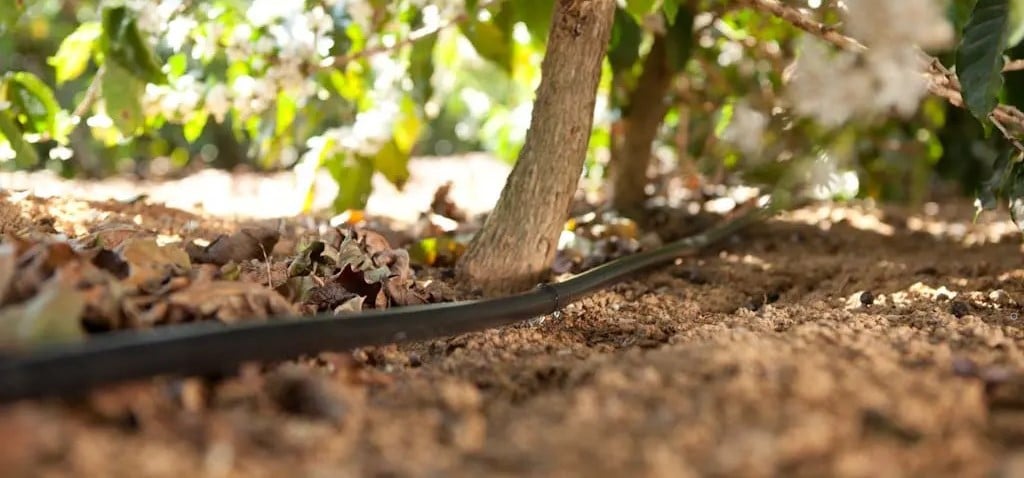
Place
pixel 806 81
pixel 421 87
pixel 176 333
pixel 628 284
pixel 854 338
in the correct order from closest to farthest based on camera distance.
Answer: pixel 176 333, pixel 854 338, pixel 806 81, pixel 628 284, pixel 421 87

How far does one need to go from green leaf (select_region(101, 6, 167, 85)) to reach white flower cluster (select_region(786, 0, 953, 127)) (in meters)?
1.26

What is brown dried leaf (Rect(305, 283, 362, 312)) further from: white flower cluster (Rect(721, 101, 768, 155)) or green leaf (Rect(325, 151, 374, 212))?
white flower cluster (Rect(721, 101, 768, 155))

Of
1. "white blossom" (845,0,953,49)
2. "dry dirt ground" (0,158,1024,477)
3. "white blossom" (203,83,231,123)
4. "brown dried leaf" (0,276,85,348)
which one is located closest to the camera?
"dry dirt ground" (0,158,1024,477)

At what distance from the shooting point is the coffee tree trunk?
58.9 inches

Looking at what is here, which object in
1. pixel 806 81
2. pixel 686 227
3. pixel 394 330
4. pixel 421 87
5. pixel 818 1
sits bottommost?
pixel 686 227

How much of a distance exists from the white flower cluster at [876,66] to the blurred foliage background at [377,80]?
0.70 feet

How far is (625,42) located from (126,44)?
40.9 inches

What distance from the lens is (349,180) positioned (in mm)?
2127

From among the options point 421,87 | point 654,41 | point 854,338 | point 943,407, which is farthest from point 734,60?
point 943,407

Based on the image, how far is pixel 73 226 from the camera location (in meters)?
1.57

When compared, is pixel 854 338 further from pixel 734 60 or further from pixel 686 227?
pixel 734 60

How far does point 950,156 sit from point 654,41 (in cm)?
119

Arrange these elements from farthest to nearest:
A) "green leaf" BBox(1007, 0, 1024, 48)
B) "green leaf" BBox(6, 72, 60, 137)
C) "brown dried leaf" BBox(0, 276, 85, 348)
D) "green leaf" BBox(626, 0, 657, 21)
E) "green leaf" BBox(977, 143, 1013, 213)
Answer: "green leaf" BBox(6, 72, 60, 137), "green leaf" BBox(626, 0, 657, 21), "green leaf" BBox(977, 143, 1013, 213), "green leaf" BBox(1007, 0, 1024, 48), "brown dried leaf" BBox(0, 276, 85, 348)

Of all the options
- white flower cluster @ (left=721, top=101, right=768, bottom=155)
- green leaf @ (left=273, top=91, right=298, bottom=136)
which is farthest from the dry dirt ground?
green leaf @ (left=273, top=91, right=298, bottom=136)
